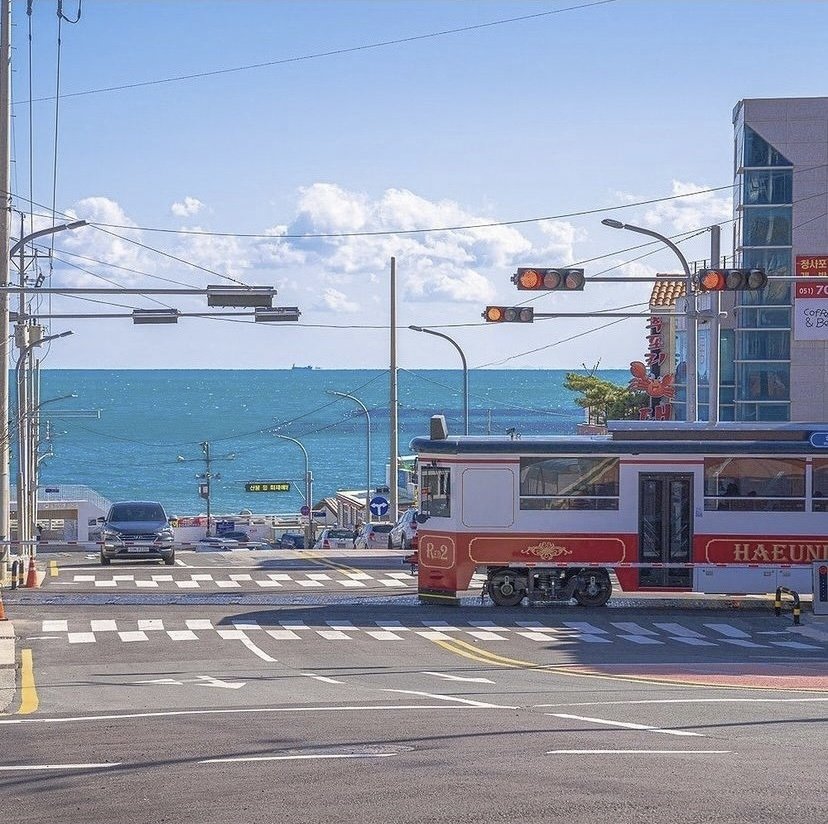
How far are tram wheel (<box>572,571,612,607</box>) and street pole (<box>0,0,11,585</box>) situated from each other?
1266cm

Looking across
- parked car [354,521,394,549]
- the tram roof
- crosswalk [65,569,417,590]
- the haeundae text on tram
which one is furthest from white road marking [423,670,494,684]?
parked car [354,521,394,549]

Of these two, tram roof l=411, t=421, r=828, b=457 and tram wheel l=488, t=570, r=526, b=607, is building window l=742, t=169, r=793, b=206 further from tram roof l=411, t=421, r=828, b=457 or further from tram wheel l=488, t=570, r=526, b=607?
tram wheel l=488, t=570, r=526, b=607

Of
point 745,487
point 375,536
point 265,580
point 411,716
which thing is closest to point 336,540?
point 375,536

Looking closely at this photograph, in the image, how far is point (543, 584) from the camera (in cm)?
2905

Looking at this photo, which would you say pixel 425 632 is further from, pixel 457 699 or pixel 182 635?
pixel 457 699

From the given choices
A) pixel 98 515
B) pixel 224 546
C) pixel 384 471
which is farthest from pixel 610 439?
pixel 384 471

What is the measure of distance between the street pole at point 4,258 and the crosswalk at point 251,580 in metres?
2.43

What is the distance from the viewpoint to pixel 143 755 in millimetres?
12250

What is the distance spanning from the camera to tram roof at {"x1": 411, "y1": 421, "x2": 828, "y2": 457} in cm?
2858

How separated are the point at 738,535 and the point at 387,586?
8774mm

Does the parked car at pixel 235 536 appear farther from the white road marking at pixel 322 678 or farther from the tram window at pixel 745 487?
the white road marking at pixel 322 678

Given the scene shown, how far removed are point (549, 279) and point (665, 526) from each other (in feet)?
18.7

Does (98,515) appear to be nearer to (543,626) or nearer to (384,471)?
(543,626)

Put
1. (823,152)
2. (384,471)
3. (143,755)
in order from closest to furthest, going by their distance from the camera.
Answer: (143,755) → (823,152) → (384,471)
